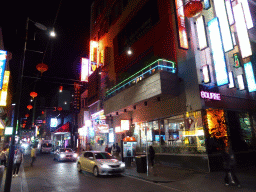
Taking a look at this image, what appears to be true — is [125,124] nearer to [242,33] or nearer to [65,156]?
[65,156]

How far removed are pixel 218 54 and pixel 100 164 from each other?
32.4ft

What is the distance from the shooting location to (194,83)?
517 inches

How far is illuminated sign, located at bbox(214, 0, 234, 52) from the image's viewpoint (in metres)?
12.0

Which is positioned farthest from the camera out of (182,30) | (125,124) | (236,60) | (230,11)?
(125,124)

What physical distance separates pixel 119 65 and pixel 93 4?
17.4 metres

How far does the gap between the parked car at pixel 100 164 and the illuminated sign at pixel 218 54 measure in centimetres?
797

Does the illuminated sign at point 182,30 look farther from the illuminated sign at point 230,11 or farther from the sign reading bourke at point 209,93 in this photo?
the illuminated sign at point 230,11

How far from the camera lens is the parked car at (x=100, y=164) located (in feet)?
36.9

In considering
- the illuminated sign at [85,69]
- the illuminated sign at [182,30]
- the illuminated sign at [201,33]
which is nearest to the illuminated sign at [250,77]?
the illuminated sign at [201,33]

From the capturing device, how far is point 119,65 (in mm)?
22719

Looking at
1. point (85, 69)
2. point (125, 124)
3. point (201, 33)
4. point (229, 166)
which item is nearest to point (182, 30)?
point (201, 33)

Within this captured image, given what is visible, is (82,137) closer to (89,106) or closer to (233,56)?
(89,106)

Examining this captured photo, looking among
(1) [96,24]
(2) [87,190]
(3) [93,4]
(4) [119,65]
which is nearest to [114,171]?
(2) [87,190]

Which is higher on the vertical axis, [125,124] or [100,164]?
[125,124]
